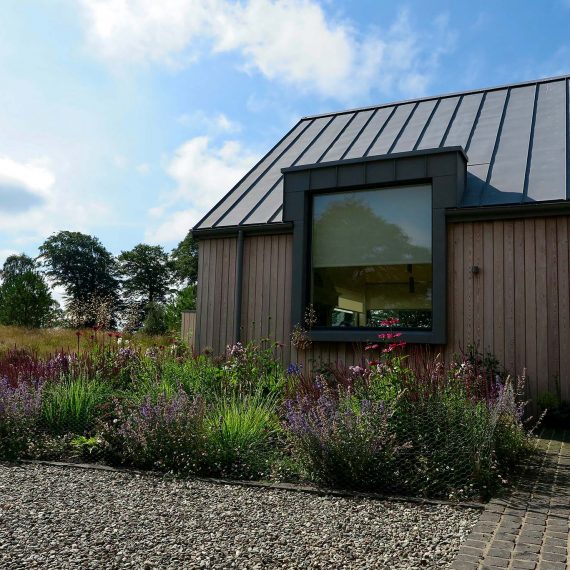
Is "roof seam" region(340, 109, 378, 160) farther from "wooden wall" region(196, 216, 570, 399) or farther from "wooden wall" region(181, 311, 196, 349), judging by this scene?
"wooden wall" region(181, 311, 196, 349)

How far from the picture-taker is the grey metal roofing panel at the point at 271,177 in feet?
30.4

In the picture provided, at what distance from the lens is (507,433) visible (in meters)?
4.76

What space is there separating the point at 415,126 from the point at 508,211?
3.49 meters

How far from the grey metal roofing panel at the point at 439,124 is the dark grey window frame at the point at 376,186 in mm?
1343

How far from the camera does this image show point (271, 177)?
33.6ft

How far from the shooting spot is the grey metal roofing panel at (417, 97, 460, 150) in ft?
30.3

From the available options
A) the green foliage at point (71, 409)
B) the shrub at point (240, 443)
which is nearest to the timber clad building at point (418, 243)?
the shrub at point (240, 443)

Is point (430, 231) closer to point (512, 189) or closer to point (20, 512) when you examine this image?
point (512, 189)

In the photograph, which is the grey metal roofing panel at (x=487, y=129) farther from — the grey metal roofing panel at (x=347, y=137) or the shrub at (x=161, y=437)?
the shrub at (x=161, y=437)

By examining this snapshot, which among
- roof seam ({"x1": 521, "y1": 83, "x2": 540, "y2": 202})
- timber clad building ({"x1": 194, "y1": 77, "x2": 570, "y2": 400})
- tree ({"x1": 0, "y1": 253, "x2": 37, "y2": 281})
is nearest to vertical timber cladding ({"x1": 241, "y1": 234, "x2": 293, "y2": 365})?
timber clad building ({"x1": 194, "y1": 77, "x2": 570, "y2": 400})

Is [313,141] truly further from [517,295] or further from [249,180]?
[517,295]

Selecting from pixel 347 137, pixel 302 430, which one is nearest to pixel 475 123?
pixel 347 137

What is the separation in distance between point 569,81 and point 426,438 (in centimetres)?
833

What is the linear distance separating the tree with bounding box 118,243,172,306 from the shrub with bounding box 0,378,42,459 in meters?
49.2
